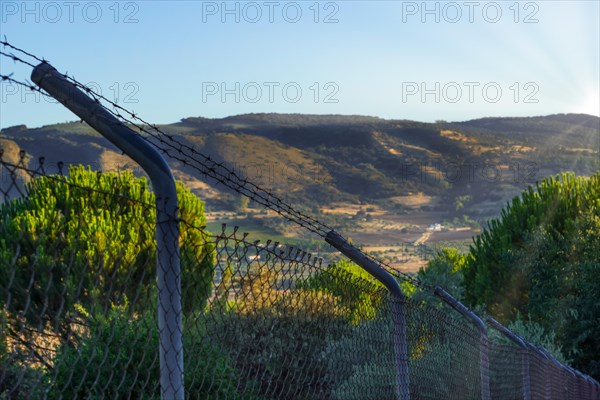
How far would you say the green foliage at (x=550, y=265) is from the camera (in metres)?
27.9

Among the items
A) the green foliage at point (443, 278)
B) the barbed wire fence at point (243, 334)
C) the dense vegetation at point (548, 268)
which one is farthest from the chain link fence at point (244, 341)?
the green foliage at point (443, 278)

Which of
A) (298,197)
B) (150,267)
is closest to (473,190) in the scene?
(298,197)

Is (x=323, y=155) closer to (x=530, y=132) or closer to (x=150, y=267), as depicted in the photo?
(x=530, y=132)

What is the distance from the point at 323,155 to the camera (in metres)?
158

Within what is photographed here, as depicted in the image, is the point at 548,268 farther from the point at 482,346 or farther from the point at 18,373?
the point at 18,373

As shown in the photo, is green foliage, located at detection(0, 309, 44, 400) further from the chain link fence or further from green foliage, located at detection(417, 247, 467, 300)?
green foliage, located at detection(417, 247, 467, 300)

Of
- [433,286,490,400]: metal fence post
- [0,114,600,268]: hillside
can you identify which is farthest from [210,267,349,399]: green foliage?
[0,114,600,268]: hillside

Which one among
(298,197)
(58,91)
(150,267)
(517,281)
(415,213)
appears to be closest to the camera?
(58,91)

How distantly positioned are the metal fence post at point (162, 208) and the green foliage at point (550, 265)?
79.9ft

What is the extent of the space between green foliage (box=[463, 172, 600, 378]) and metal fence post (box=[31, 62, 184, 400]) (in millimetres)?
24359

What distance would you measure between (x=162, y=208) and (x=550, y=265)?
2787 centimetres

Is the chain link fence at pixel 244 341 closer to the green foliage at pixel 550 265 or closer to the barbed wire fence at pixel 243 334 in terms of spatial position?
the barbed wire fence at pixel 243 334

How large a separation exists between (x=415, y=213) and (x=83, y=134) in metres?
56.2

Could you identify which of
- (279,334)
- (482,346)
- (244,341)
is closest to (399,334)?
(482,346)
